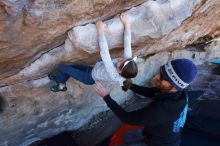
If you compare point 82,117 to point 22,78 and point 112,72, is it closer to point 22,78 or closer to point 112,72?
point 22,78

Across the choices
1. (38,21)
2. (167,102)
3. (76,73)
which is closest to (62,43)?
(76,73)

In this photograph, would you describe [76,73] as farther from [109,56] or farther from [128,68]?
[128,68]

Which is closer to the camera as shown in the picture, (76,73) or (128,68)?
(128,68)

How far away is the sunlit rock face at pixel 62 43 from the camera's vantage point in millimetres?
1960

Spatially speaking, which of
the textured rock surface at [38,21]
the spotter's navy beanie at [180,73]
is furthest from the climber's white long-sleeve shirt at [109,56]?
the spotter's navy beanie at [180,73]

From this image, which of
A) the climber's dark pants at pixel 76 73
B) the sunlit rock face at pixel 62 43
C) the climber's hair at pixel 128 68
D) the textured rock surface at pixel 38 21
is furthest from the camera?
the climber's dark pants at pixel 76 73

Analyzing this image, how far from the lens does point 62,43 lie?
7.77 feet

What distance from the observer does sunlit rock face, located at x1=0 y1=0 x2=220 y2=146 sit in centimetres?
196

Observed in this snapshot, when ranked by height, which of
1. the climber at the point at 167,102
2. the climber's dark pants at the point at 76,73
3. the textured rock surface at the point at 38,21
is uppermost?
the textured rock surface at the point at 38,21

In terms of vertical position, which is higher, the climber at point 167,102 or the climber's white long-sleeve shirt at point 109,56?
the climber's white long-sleeve shirt at point 109,56

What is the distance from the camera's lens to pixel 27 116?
294 cm

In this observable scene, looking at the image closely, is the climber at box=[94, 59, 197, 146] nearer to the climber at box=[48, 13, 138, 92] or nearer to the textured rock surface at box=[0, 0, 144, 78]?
the climber at box=[48, 13, 138, 92]

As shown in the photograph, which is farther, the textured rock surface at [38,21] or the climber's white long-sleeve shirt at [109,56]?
the climber's white long-sleeve shirt at [109,56]

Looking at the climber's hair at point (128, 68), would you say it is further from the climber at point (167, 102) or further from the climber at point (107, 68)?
the climber at point (167, 102)
